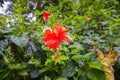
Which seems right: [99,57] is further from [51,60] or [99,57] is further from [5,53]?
[5,53]

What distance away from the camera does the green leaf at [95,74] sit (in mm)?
1395

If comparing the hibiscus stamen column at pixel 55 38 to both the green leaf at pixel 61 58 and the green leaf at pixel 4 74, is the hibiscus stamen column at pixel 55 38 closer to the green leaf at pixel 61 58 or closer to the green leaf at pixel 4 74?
the green leaf at pixel 61 58

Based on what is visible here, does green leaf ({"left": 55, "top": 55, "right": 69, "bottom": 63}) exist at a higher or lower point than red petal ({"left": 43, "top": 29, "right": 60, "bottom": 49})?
lower

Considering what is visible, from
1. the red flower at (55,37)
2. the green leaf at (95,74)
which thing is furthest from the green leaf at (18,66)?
the green leaf at (95,74)

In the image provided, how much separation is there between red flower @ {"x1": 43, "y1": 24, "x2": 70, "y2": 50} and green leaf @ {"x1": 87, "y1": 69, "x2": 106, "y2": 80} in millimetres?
212

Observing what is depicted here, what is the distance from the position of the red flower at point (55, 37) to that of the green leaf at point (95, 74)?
21cm

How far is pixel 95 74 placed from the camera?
4.64ft

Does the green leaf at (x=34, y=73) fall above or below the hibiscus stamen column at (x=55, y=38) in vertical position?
below

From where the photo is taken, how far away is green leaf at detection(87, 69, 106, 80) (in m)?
1.39

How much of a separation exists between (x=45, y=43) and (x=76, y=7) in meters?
1.09

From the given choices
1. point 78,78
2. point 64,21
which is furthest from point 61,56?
point 64,21

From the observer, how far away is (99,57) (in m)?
1.39

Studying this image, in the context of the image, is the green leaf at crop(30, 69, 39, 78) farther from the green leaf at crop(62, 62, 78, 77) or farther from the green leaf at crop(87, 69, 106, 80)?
the green leaf at crop(87, 69, 106, 80)

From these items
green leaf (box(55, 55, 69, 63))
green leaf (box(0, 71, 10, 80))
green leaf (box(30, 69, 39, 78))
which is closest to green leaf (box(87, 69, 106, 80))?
green leaf (box(55, 55, 69, 63))
